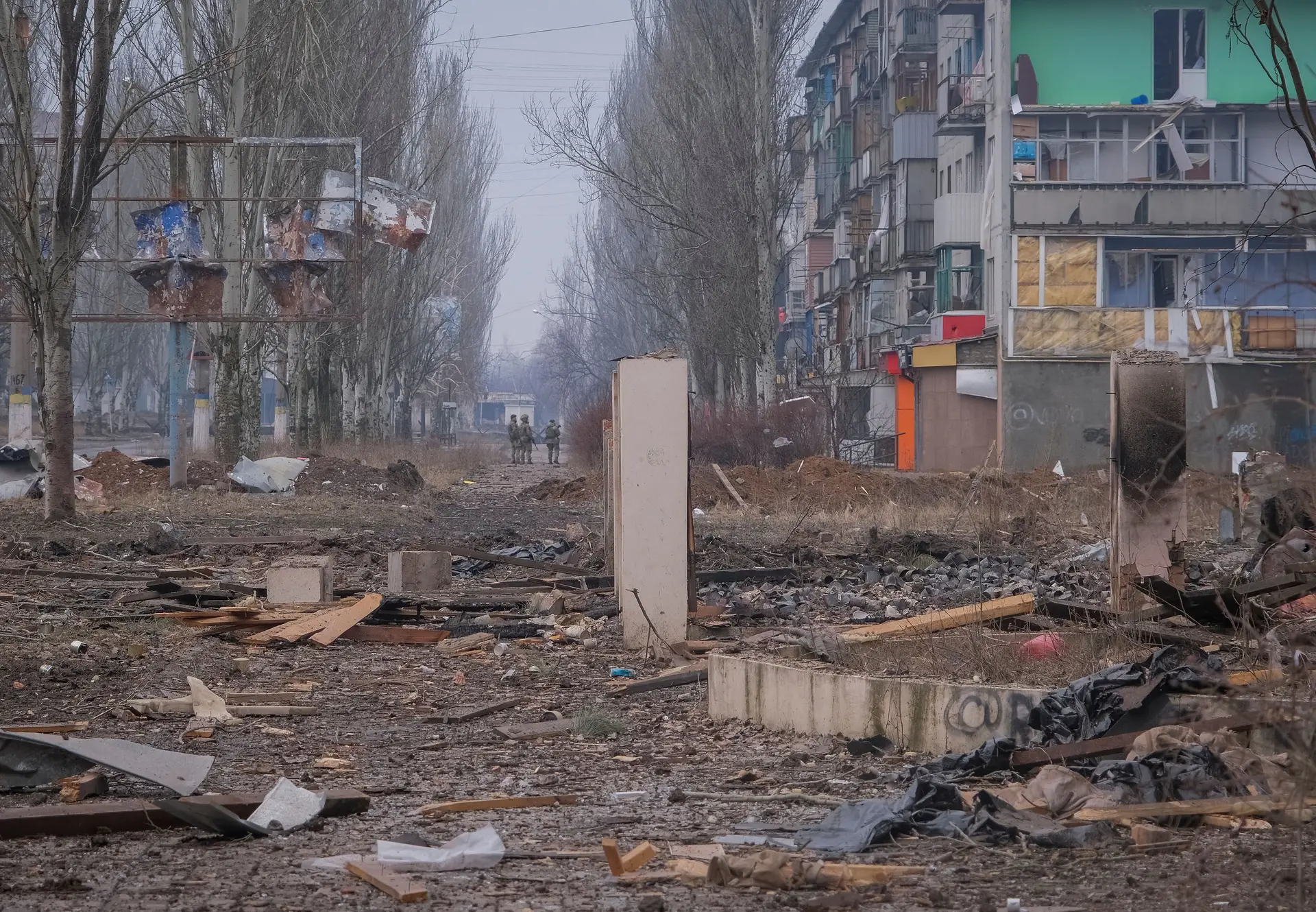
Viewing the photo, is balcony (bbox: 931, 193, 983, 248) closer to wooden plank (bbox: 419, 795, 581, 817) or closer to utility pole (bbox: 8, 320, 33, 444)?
utility pole (bbox: 8, 320, 33, 444)

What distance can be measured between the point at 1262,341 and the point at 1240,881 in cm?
3229

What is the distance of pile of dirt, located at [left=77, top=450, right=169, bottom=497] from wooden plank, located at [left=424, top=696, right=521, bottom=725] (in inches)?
621

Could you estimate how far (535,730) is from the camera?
6812 millimetres

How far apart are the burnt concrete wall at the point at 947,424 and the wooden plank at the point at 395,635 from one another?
86.1 ft

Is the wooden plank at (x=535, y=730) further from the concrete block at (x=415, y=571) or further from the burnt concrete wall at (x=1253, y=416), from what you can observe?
the burnt concrete wall at (x=1253, y=416)

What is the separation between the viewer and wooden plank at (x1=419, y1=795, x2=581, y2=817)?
16.5 feet

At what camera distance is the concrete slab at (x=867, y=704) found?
5855mm

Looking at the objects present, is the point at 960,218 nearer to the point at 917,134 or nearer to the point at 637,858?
the point at 917,134

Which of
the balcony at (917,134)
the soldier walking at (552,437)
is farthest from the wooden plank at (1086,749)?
the soldier walking at (552,437)

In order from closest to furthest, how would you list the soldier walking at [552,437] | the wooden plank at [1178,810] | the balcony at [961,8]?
the wooden plank at [1178,810] → the balcony at [961,8] → the soldier walking at [552,437]

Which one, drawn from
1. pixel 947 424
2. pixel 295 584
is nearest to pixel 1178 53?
pixel 947 424

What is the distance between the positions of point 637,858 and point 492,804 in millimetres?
A: 1137

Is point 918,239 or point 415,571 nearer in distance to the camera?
point 415,571

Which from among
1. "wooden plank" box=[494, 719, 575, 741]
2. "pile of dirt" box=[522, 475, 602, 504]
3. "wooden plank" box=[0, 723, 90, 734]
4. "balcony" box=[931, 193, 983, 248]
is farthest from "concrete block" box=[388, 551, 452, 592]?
"balcony" box=[931, 193, 983, 248]
